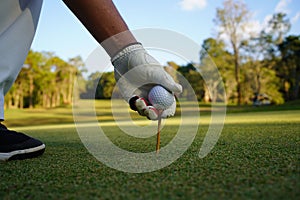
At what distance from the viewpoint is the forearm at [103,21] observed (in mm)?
1422

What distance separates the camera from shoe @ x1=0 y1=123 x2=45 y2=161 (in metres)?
1.68

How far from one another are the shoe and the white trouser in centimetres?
13

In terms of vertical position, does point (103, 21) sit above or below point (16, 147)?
above

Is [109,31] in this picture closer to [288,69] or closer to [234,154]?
[234,154]

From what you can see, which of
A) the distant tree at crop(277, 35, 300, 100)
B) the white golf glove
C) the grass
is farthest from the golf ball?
the distant tree at crop(277, 35, 300, 100)

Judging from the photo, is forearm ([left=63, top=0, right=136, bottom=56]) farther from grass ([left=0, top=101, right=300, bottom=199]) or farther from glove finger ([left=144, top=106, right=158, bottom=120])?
grass ([left=0, top=101, right=300, bottom=199])

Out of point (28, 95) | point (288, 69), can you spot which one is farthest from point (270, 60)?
point (28, 95)

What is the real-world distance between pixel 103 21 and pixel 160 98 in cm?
45

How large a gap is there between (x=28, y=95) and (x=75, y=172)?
162 ft

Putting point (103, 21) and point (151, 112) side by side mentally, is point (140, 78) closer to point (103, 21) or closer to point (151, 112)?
point (151, 112)

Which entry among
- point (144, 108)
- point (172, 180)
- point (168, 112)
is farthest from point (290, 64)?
point (172, 180)

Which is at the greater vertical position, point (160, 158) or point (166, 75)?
point (166, 75)

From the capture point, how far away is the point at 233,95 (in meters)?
36.8

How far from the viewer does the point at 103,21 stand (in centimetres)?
143
